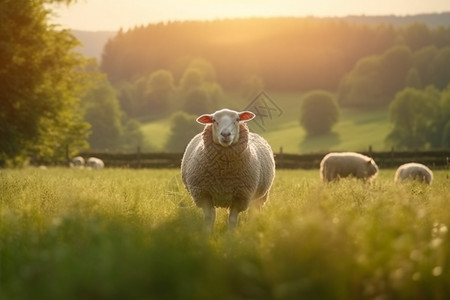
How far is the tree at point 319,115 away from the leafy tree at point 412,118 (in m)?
12.1

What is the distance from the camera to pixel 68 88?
20547 mm

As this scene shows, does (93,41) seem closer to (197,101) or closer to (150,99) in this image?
(150,99)

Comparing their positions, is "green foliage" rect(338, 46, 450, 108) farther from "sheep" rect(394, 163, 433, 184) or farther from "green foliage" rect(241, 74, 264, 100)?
"sheep" rect(394, 163, 433, 184)

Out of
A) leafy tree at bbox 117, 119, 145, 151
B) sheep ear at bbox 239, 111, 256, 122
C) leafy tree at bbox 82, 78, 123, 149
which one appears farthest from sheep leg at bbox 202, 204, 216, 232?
leafy tree at bbox 117, 119, 145, 151

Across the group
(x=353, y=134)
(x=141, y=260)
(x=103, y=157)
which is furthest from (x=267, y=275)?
(x=353, y=134)

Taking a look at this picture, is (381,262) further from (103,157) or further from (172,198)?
(103,157)

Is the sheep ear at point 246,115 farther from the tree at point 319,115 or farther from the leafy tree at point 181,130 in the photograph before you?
the tree at point 319,115

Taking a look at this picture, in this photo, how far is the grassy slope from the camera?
2630 inches

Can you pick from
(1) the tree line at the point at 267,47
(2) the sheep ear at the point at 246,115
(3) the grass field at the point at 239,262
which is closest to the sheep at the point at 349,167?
(2) the sheep ear at the point at 246,115

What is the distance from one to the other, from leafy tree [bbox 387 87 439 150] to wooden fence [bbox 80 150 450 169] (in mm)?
28220

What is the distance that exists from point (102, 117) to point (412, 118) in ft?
114

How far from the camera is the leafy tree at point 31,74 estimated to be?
56.9ft

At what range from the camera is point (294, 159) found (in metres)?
35.7

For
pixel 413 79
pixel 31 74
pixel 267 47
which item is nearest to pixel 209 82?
pixel 267 47
